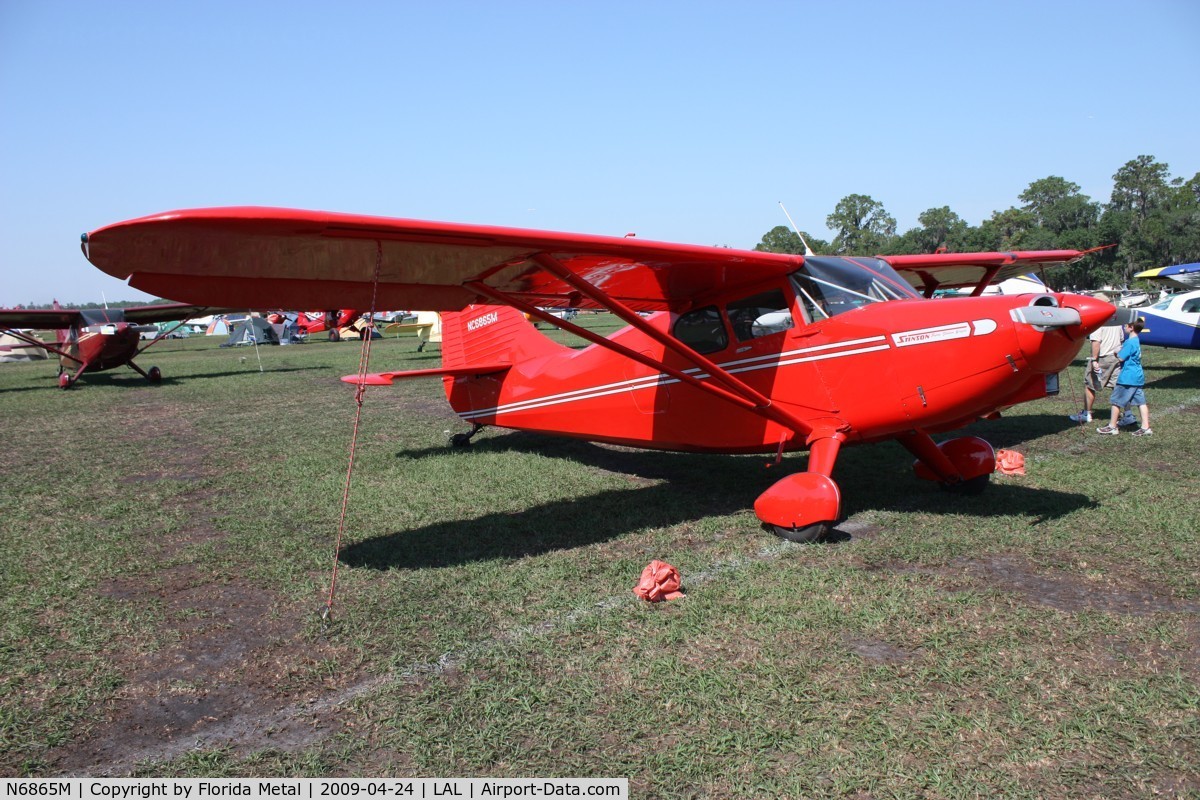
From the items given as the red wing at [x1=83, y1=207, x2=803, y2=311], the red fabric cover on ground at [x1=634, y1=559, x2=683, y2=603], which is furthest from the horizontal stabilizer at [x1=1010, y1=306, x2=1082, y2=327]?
the red fabric cover on ground at [x1=634, y1=559, x2=683, y2=603]

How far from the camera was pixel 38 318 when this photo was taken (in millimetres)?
20250

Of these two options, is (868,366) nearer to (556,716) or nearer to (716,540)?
(716,540)

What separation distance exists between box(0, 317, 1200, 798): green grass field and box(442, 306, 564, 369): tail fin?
1.51 meters

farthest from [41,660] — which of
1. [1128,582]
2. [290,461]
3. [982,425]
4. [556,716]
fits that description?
[982,425]

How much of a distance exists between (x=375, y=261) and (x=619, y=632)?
289cm

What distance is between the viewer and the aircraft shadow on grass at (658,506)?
5.63 meters

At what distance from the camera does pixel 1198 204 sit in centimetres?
8638

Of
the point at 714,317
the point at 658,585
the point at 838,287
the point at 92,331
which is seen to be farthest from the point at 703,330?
the point at 92,331

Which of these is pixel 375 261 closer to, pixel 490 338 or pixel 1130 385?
pixel 490 338

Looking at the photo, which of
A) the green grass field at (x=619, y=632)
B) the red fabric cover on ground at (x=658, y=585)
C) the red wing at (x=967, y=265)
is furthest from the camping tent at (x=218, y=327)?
the red fabric cover on ground at (x=658, y=585)

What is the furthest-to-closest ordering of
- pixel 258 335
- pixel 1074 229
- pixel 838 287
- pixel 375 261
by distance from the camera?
pixel 1074 229, pixel 258 335, pixel 838 287, pixel 375 261

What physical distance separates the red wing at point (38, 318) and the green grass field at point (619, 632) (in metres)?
14.9
